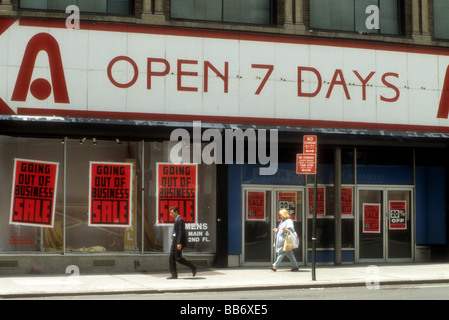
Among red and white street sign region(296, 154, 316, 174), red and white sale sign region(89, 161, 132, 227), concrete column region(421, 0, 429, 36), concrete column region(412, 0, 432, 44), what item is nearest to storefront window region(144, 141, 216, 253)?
red and white sale sign region(89, 161, 132, 227)

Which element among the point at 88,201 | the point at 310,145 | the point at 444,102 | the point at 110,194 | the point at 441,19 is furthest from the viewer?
the point at 441,19

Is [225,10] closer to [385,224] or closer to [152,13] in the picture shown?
[152,13]

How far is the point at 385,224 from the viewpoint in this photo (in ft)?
78.5

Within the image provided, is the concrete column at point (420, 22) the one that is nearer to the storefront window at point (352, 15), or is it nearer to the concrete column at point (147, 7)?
the storefront window at point (352, 15)

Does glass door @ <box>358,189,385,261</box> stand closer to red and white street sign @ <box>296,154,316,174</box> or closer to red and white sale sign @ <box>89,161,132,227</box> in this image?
red and white street sign @ <box>296,154,316,174</box>

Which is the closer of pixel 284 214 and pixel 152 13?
pixel 284 214

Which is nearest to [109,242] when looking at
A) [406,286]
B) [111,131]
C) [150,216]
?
[150,216]

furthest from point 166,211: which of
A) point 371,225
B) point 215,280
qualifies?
point 371,225

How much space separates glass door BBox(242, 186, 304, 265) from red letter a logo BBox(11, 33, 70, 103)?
236 inches

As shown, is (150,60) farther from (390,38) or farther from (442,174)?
(442,174)

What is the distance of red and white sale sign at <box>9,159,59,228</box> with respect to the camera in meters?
20.0

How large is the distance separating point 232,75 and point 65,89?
15.2 ft

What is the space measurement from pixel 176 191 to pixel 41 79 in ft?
15.5
